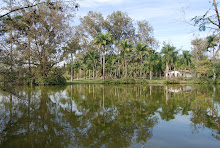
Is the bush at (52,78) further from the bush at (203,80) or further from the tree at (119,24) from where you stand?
the bush at (203,80)

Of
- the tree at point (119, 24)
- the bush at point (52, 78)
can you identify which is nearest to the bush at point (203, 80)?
the tree at point (119, 24)

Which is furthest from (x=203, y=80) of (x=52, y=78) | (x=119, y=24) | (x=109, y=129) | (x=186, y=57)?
(x=109, y=129)

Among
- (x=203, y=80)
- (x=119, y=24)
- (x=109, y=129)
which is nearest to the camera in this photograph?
(x=109, y=129)

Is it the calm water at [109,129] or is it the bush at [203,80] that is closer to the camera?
the calm water at [109,129]

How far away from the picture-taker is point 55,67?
32.2 m

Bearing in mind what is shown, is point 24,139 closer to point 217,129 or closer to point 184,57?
point 217,129

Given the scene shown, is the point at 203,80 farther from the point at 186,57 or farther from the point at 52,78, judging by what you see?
the point at 52,78

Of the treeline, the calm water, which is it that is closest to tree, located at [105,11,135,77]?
the treeline

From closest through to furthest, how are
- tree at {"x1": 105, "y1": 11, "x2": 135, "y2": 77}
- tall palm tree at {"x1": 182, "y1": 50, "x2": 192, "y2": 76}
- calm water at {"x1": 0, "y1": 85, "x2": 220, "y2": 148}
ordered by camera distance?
calm water at {"x1": 0, "y1": 85, "x2": 220, "y2": 148} → tree at {"x1": 105, "y1": 11, "x2": 135, "y2": 77} → tall palm tree at {"x1": 182, "y1": 50, "x2": 192, "y2": 76}

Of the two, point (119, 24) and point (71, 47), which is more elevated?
point (119, 24)

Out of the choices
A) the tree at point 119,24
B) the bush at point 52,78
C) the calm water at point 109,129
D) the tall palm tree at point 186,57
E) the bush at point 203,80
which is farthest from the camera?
the tall palm tree at point 186,57

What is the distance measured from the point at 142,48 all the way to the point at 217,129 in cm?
3703

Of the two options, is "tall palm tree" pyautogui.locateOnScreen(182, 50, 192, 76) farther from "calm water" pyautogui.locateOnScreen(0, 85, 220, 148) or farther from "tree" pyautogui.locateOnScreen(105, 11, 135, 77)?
"calm water" pyautogui.locateOnScreen(0, 85, 220, 148)

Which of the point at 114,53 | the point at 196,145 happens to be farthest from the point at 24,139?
the point at 114,53
